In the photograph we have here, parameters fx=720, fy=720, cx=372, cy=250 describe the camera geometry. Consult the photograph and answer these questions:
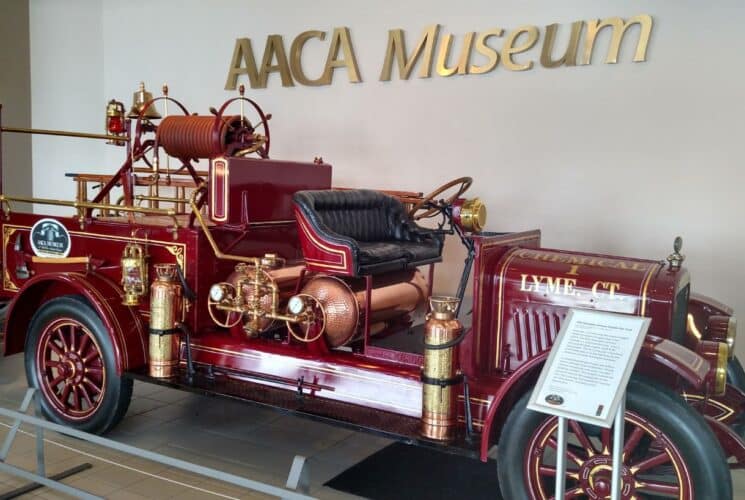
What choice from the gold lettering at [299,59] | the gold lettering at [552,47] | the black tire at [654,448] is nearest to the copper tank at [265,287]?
the black tire at [654,448]

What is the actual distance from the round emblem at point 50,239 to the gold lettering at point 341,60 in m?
3.04

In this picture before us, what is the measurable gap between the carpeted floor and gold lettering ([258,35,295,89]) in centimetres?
396

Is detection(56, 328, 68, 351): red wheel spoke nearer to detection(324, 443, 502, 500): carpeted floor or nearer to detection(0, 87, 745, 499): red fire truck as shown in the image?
detection(0, 87, 745, 499): red fire truck

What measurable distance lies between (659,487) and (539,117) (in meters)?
3.57

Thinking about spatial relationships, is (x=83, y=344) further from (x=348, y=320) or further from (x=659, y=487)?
(x=659, y=487)

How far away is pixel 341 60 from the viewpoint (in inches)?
255

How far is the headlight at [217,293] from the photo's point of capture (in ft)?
12.2

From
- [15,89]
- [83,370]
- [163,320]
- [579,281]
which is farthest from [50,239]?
[15,89]

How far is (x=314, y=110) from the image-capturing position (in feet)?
22.0

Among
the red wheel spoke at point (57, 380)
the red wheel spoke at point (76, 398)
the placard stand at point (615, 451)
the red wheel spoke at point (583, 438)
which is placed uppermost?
the placard stand at point (615, 451)

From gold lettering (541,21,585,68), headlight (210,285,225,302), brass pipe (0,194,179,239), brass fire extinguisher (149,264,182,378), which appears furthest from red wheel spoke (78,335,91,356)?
gold lettering (541,21,585,68)

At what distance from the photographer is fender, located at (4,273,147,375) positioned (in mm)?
3816

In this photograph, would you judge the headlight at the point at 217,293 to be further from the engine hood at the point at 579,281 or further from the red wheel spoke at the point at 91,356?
the engine hood at the point at 579,281

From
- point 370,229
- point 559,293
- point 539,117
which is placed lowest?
point 559,293
